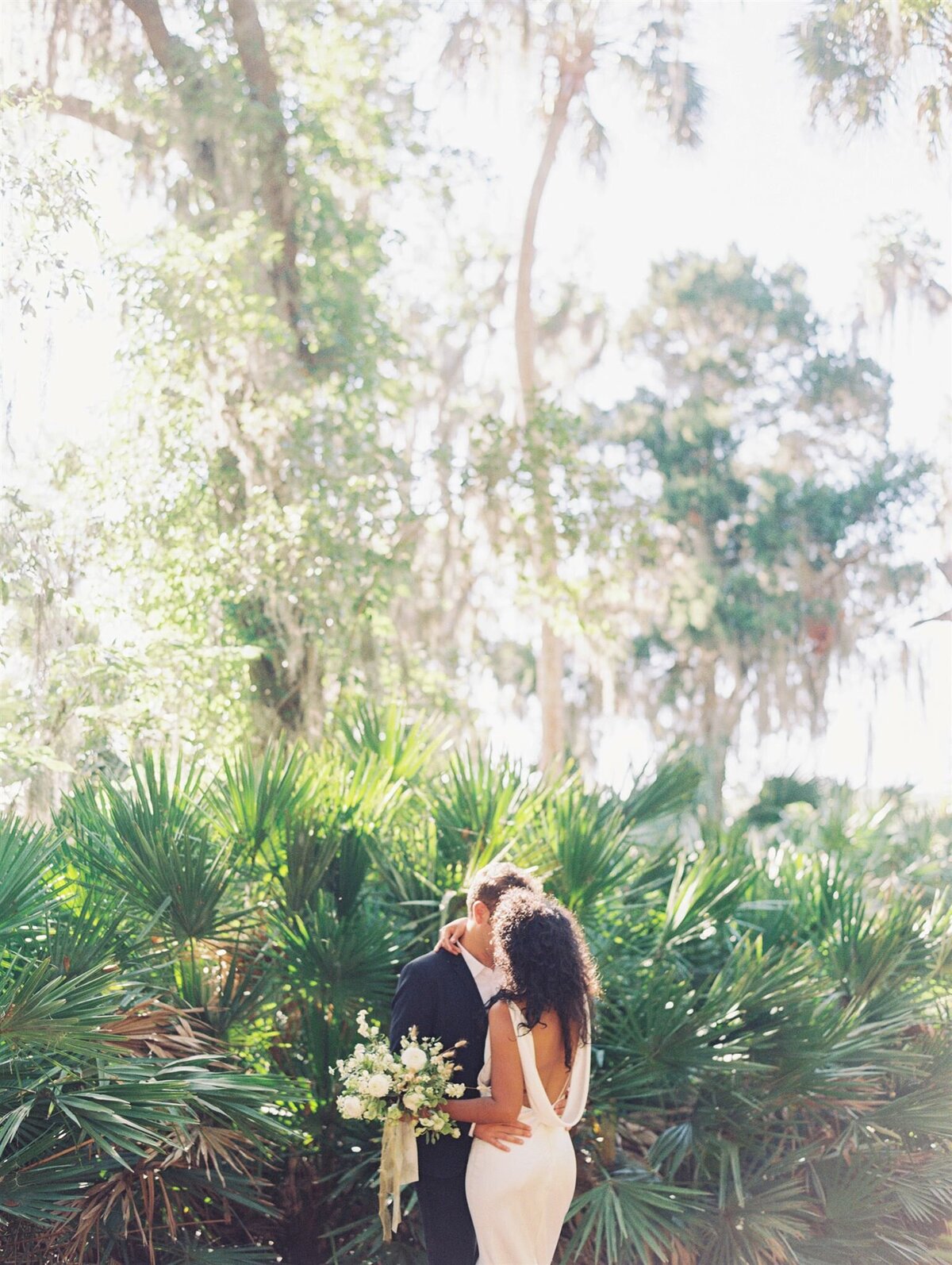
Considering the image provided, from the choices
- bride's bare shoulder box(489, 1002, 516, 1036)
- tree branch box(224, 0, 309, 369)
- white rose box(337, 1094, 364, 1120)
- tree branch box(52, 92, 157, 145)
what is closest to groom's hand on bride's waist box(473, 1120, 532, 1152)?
bride's bare shoulder box(489, 1002, 516, 1036)

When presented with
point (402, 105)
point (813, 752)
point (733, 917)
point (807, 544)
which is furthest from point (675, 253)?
point (733, 917)

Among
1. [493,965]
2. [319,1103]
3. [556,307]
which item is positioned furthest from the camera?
[556,307]

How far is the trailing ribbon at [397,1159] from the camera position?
4.13 metres

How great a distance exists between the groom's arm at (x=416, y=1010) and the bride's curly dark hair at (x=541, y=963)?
37cm

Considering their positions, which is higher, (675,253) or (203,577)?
(675,253)

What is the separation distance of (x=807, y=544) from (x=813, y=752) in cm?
347

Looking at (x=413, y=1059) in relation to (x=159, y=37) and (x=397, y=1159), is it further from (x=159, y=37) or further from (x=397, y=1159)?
(x=159, y=37)

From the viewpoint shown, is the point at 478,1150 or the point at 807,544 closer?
the point at 478,1150

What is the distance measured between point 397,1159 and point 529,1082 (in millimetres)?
593

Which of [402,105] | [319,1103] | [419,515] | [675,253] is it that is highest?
[675,253]

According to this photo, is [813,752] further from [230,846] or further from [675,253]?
[230,846]

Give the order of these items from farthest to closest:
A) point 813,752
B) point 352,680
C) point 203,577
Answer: point 813,752 < point 352,680 < point 203,577

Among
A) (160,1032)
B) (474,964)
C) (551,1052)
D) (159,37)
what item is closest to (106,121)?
(159,37)

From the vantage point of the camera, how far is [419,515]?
12453mm
